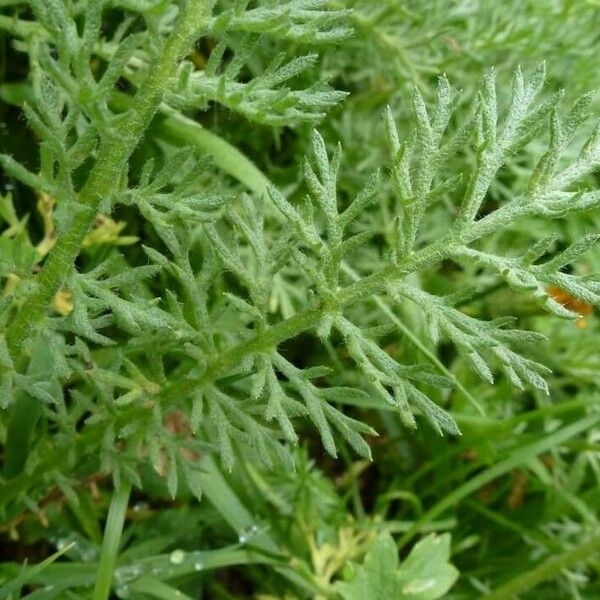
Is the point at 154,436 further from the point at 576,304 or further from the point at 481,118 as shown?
the point at 576,304

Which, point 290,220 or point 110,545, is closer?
point 290,220

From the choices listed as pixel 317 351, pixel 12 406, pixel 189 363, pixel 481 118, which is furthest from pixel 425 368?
pixel 317 351

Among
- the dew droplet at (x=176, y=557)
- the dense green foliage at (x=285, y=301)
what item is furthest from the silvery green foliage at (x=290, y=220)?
the dew droplet at (x=176, y=557)

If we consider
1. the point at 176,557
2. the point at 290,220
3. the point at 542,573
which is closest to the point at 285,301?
the point at 176,557

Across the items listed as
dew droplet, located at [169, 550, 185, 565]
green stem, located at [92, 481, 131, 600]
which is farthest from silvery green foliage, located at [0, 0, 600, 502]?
dew droplet, located at [169, 550, 185, 565]

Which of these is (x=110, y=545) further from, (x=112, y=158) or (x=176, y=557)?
(x=112, y=158)

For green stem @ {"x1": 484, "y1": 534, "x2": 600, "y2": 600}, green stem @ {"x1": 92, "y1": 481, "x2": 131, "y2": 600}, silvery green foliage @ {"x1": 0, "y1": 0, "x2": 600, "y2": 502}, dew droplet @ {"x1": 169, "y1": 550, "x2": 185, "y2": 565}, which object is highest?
silvery green foliage @ {"x1": 0, "y1": 0, "x2": 600, "y2": 502}

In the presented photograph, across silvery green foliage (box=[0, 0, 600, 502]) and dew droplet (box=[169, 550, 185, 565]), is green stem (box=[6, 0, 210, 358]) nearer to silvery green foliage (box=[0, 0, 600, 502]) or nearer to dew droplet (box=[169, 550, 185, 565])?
silvery green foliage (box=[0, 0, 600, 502])
